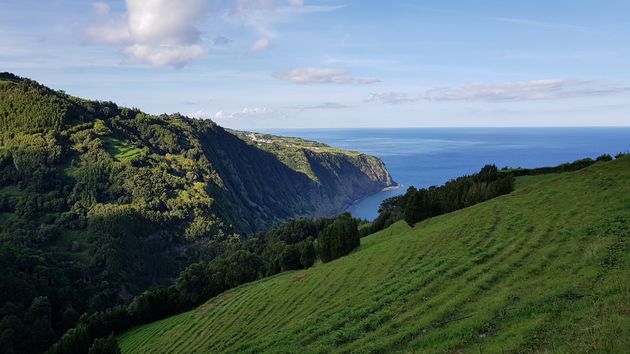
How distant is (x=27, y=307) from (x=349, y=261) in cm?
8232

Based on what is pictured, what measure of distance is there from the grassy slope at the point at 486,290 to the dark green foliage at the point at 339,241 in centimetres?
1162

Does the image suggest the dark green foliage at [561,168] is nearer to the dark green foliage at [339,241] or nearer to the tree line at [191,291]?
the dark green foliage at [339,241]

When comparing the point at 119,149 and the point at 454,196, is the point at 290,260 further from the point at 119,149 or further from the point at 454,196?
the point at 119,149

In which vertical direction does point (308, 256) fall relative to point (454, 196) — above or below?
below

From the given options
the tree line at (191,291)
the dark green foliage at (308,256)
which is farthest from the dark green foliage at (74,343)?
the dark green foliage at (308,256)

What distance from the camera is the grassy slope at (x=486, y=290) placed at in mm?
12211

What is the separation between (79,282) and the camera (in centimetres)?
10731

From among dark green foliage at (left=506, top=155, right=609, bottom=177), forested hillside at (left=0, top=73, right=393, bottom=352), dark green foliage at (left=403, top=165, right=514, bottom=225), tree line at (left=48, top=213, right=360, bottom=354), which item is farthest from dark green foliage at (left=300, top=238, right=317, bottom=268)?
forested hillside at (left=0, top=73, right=393, bottom=352)

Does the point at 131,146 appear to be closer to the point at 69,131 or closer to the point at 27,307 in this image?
the point at 69,131

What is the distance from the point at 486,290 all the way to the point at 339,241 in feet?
115

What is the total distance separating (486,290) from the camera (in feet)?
58.0

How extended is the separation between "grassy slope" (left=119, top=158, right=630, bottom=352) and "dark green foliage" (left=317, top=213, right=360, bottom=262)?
1162cm

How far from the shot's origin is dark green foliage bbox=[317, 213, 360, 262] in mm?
51562

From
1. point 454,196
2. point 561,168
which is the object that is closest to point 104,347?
point 454,196
